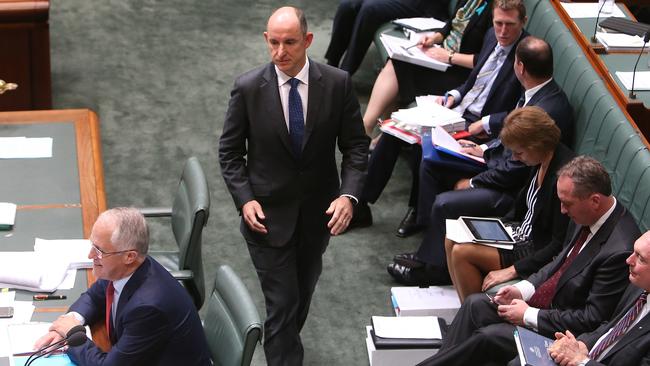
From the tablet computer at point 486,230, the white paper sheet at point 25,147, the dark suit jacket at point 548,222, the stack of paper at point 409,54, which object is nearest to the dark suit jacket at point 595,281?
the dark suit jacket at point 548,222

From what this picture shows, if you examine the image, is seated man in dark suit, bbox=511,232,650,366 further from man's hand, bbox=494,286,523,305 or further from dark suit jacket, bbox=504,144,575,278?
dark suit jacket, bbox=504,144,575,278

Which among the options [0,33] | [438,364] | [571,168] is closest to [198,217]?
[438,364]

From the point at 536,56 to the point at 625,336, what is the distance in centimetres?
174

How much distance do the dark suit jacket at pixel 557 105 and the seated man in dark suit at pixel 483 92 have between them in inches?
17.1

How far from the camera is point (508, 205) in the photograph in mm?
5637

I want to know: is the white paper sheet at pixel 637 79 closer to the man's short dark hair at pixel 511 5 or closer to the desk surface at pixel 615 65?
the desk surface at pixel 615 65

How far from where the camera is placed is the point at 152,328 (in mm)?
3869

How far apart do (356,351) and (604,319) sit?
4.32 ft

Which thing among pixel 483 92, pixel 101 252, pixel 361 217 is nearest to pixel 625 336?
pixel 101 252

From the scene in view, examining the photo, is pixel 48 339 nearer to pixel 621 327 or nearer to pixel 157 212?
pixel 157 212

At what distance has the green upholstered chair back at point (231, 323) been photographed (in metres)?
3.94

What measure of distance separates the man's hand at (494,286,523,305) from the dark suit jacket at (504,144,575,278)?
0.26 meters

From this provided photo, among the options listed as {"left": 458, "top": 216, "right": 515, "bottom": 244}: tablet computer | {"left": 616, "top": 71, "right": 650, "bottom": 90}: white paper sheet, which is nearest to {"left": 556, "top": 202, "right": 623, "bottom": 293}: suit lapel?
{"left": 458, "top": 216, "right": 515, "bottom": 244}: tablet computer

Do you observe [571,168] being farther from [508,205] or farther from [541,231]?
[508,205]
